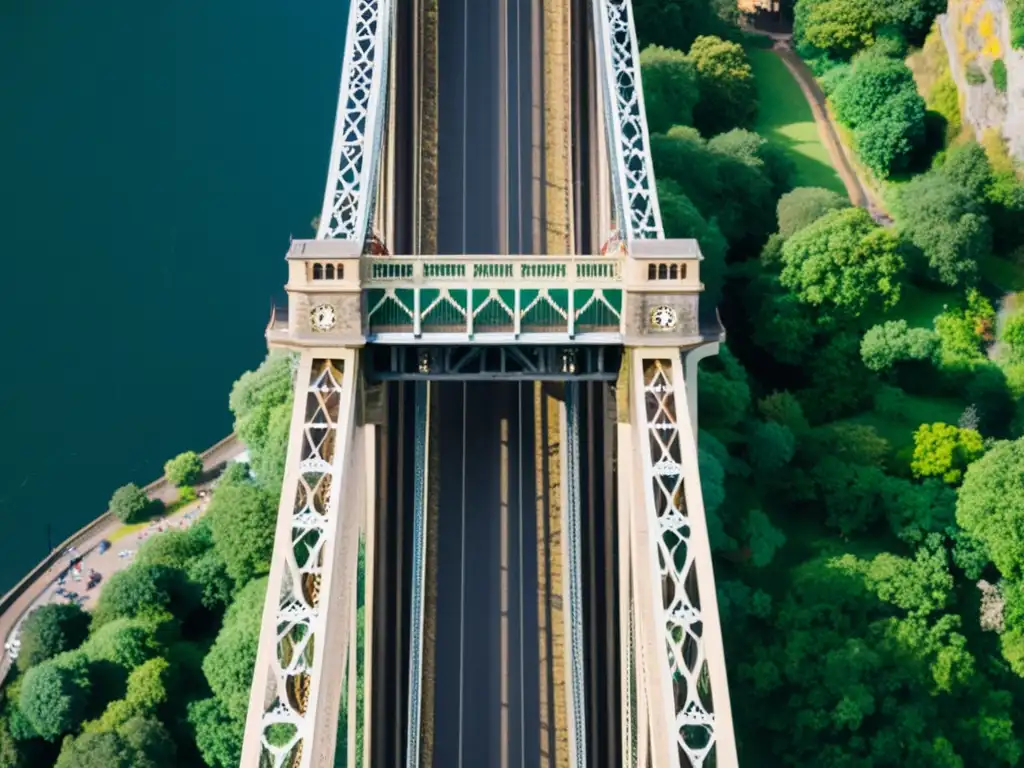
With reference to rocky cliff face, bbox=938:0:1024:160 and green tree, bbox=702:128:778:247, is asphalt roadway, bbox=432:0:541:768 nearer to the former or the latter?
green tree, bbox=702:128:778:247

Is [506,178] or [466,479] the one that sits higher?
[506,178]

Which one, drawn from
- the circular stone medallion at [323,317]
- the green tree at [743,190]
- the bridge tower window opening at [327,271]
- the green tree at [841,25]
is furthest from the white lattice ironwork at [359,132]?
the green tree at [841,25]

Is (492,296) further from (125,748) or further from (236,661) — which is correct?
(125,748)

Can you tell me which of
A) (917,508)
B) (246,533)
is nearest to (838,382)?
(917,508)

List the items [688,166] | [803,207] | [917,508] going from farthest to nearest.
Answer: [688,166]
[803,207]
[917,508]

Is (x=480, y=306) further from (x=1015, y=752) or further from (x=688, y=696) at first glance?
(x=1015, y=752)

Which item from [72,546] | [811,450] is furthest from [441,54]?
[72,546]

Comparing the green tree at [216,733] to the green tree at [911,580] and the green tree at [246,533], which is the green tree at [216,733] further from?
the green tree at [911,580]
